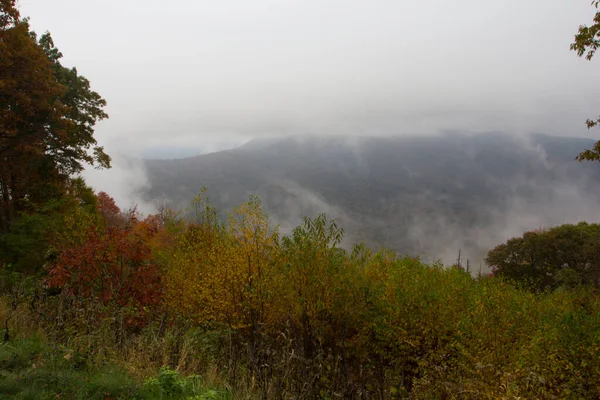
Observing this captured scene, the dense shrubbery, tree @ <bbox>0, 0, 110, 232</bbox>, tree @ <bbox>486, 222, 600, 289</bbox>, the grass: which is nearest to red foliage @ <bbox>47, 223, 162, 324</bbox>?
the dense shrubbery

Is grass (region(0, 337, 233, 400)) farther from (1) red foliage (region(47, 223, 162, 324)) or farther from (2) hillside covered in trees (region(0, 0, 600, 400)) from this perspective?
(1) red foliage (region(47, 223, 162, 324))

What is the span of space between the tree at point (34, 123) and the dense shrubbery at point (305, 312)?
7686mm

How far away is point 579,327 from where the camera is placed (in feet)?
28.4

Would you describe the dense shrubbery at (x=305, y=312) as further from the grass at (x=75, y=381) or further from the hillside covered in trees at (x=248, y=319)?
the grass at (x=75, y=381)

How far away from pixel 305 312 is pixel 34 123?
16.1 metres

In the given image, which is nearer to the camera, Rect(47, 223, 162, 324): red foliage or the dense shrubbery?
the dense shrubbery

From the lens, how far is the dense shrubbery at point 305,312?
780 centimetres

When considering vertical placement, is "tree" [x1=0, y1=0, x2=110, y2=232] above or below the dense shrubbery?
A: above

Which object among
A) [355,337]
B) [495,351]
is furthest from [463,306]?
[355,337]

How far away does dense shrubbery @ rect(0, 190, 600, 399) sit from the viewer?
7.80m

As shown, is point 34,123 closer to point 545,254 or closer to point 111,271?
point 111,271

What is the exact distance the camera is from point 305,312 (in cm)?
1015

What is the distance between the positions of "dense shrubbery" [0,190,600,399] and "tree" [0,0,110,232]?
303 inches

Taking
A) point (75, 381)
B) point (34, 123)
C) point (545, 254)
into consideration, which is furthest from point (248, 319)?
point (545, 254)
